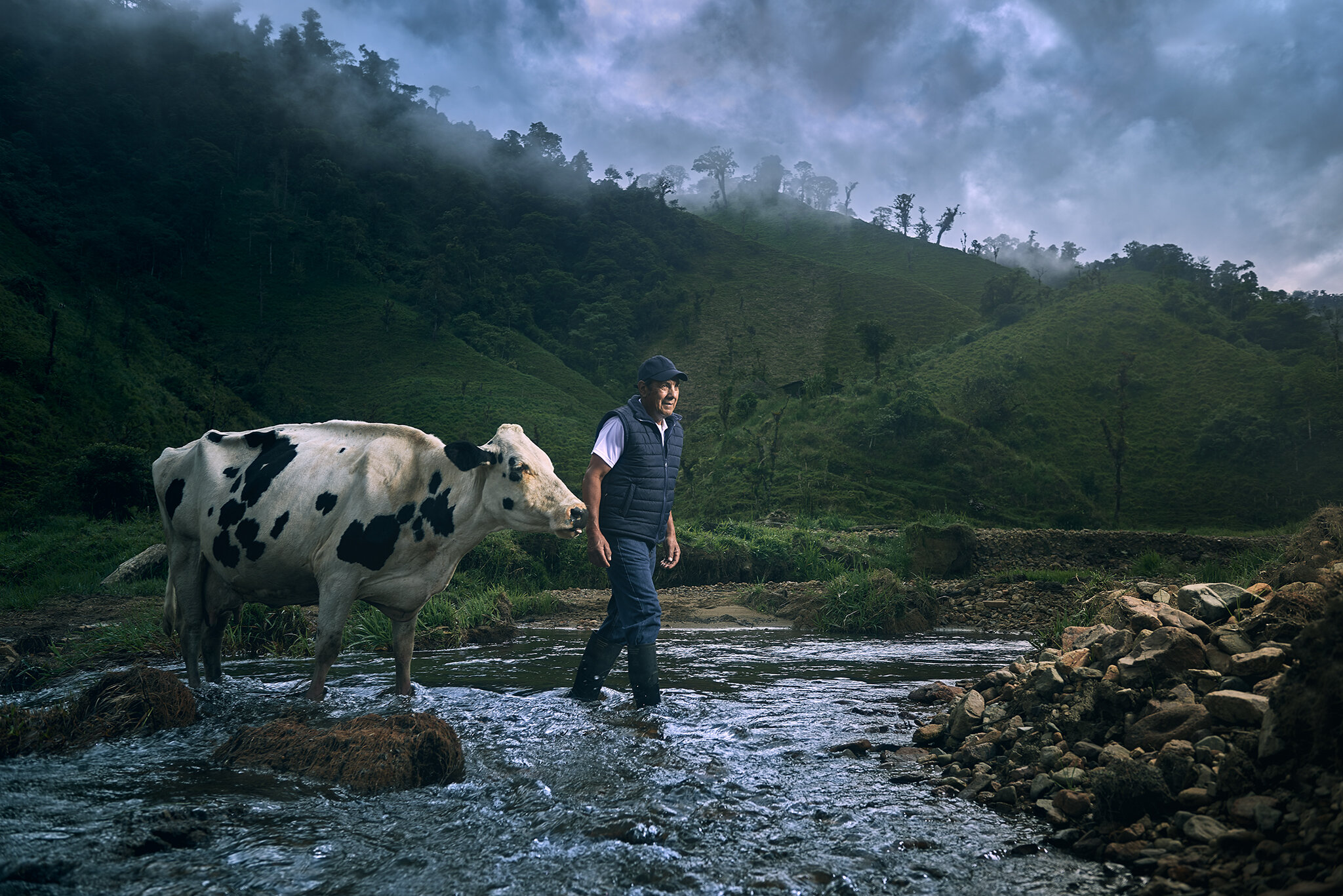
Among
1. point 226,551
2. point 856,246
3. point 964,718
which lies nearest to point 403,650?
point 226,551

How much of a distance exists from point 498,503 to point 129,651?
5.26 metres

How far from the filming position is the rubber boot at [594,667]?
5.60 metres

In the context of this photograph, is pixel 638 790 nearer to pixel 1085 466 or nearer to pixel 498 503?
pixel 498 503

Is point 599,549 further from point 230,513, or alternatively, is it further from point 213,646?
point 213,646

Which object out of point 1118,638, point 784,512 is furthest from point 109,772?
point 784,512

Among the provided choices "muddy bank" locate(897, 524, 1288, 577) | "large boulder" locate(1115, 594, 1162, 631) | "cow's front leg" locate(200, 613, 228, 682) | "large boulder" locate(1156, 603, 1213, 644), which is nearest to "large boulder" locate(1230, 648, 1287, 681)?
"large boulder" locate(1156, 603, 1213, 644)

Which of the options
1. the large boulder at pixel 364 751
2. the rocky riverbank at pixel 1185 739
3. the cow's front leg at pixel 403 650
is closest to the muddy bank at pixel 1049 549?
the rocky riverbank at pixel 1185 739

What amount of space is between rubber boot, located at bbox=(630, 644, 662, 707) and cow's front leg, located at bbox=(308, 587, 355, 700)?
207cm

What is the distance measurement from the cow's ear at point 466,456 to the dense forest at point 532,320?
19.3 m

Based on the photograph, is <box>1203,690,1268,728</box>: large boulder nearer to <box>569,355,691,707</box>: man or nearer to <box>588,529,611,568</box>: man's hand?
<box>569,355,691,707</box>: man

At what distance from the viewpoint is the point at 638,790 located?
3.82 meters

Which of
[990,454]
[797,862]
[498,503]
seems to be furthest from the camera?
[990,454]

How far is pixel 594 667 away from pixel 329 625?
194 centimetres

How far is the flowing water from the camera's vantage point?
9.13 feet
